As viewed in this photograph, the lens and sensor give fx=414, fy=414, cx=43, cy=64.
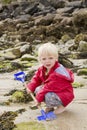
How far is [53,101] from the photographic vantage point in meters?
5.15

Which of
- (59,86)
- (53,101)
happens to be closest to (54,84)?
(59,86)

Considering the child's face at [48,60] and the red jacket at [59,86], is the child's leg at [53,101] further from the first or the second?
the child's face at [48,60]

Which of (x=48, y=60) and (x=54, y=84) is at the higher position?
(x=48, y=60)

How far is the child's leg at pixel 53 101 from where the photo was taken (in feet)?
16.9

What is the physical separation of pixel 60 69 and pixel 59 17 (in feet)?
59.9

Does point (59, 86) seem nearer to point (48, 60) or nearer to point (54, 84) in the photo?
point (54, 84)

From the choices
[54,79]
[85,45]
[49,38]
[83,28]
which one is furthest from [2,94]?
[83,28]

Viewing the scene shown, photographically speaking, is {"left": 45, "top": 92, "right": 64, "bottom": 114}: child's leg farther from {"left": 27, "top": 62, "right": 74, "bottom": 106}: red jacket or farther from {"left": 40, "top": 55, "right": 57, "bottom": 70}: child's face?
{"left": 40, "top": 55, "right": 57, "bottom": 70}: child's face

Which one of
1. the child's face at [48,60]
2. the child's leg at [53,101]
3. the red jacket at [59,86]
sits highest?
the child's face at [48,60]

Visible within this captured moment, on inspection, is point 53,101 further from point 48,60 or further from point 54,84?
point 48,60

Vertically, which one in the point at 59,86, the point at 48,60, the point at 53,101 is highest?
the point at 48,60

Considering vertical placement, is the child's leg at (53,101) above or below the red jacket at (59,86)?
below

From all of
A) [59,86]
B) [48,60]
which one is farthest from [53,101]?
[48,60]

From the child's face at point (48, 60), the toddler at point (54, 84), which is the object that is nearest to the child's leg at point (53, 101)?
the toddler at point (54, 84)
